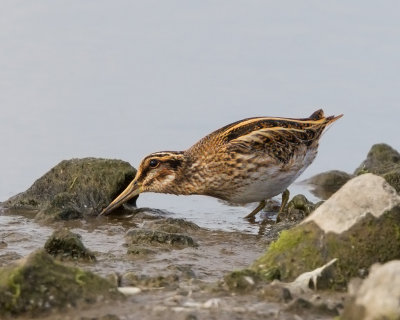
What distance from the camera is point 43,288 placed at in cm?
632

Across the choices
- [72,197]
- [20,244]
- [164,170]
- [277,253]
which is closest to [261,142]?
[164,170]

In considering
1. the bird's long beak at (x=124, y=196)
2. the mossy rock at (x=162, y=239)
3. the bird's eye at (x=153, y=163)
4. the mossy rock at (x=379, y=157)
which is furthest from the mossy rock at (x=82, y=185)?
the mossy rock at (x=379, y=157)

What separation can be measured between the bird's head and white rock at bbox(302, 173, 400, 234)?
456cm

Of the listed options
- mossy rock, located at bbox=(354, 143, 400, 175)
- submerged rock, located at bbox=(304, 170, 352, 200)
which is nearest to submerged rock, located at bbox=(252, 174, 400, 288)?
mossy rock, located at bbox=(354, 143, 400, 175)

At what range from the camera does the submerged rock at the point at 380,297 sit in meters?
5.25

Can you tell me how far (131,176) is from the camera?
12258mm

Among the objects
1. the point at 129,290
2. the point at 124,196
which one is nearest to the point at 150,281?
the point at 129,290

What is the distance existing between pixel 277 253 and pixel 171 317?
1.54 metres

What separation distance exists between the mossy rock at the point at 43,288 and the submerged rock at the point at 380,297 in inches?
73.7

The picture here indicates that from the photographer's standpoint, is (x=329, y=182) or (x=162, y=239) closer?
(x=162, y=239)

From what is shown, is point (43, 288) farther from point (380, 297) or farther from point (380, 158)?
point (380, 158)

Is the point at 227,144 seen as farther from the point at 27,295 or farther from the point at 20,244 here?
the point at 27,295

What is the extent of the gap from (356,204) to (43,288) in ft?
7.68

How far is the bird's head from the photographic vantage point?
460 inches
